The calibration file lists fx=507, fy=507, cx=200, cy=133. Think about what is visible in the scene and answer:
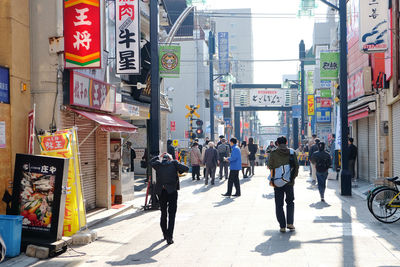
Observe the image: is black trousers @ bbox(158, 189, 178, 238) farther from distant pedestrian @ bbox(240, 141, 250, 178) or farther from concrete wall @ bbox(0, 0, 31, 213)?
distant pedestrian @ bbox(240, 141, 250, 178)

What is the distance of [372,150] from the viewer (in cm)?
2089

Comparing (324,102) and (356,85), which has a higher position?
(324,102)

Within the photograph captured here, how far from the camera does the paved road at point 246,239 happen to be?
7.75 m

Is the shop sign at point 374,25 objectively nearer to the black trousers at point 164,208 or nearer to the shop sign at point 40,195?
the black trousers at point 164,208

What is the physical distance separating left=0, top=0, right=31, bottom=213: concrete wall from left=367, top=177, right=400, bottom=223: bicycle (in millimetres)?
7545

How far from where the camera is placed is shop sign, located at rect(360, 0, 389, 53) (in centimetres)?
1589

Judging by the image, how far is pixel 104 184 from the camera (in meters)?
14.1

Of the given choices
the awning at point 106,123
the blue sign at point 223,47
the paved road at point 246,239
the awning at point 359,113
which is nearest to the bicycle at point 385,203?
the paved road at point 246,239

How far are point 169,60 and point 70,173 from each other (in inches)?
473

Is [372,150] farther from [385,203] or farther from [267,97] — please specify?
[267,97]

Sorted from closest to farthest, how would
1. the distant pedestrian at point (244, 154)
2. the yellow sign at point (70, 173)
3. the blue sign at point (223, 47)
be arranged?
the yellow sign at point (70, 173)
the distant pedestrian at point (244, 154)
the blue sign at point (223, 47)

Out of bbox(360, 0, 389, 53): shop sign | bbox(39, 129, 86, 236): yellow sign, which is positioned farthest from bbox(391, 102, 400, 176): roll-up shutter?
bbox(39, 129, 86, 236): yellow sign

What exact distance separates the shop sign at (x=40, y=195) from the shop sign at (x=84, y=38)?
2.91m

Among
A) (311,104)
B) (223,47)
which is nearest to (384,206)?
(311,104)
